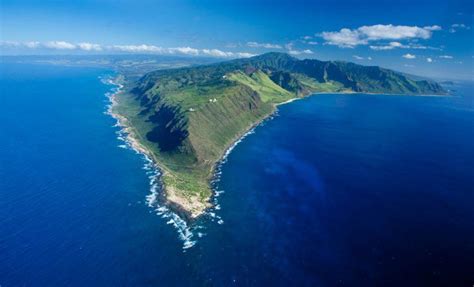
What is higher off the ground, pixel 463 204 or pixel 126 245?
pixel 463 204

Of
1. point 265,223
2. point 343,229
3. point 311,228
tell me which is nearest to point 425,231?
point 343,229

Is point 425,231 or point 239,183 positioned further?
point 239,183

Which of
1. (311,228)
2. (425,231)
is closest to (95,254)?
(311,228)

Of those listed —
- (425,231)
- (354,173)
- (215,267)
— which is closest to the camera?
(215,267)

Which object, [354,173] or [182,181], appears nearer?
[182,181]

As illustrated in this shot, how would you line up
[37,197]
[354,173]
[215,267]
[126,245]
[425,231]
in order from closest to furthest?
[215,267], [126,245], [425,231], [37,197], [354,173]

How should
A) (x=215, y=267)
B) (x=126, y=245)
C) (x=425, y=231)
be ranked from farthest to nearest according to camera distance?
(x=425, y=231) → (x=126, y=245) → (x=215, y=267)

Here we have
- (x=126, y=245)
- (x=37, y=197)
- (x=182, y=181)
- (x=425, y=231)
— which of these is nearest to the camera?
(x=126, y=245)

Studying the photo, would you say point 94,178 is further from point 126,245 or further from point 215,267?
point 215,267

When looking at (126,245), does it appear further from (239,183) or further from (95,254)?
(239,183)
